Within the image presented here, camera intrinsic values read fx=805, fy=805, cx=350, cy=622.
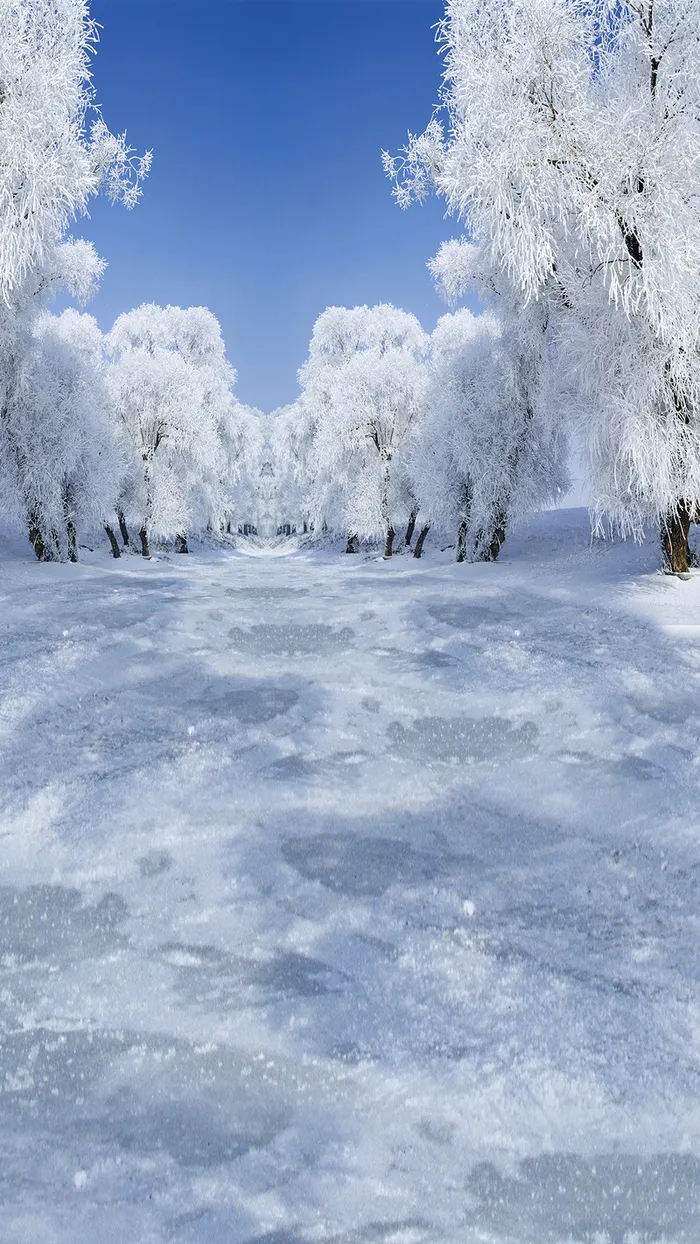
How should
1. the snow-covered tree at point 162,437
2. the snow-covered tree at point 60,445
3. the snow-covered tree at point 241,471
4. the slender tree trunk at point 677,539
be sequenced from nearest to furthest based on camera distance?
the slender tree trunk at point 677,539
the snow-covered tree at point 60,445
the snow-covered tree at point 162,437
the snow-covered tree at point 241,471

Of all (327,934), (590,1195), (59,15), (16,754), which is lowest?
(590,1195)

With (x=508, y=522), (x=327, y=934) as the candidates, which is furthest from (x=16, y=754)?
(x=508, y=522)

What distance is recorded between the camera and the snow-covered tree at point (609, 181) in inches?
373

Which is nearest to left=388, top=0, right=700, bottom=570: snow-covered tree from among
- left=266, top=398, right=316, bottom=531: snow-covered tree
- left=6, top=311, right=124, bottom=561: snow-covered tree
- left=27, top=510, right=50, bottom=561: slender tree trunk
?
left=6, top=311, right=124, bottom=561: snow-covered tree

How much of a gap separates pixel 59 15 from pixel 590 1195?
13220 millimetres

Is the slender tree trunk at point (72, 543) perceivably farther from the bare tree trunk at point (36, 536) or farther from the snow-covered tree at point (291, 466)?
the snow-covered tree at point (291, 466)

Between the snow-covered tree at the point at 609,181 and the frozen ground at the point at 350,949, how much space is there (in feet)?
13.9

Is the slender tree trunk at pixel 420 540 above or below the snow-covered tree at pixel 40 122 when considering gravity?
below

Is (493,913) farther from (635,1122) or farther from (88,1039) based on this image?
(88,1039)

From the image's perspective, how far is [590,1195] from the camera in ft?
7.17

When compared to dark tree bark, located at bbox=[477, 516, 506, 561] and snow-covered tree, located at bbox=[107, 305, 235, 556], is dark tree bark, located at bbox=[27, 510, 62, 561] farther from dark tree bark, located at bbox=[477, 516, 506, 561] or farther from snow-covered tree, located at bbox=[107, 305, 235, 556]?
dark tree bark, located at bbox=[477, 516, 506, 561]

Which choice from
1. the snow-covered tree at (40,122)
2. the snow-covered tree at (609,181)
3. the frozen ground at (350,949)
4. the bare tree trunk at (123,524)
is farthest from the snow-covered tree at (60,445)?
the frozen ground at (350,949)

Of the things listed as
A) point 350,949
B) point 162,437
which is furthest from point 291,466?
point 350,949

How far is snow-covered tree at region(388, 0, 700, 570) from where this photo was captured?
9.47 m
